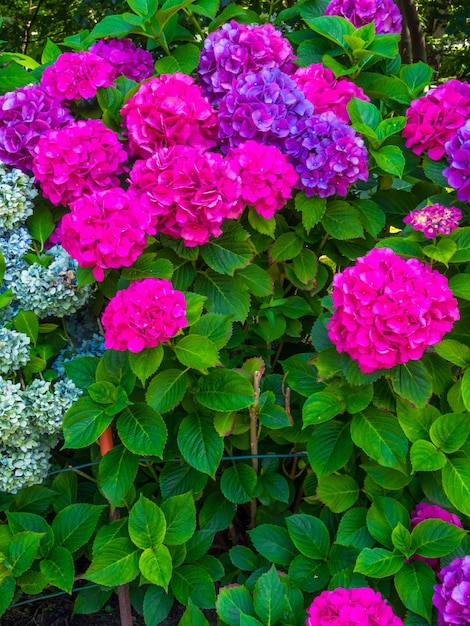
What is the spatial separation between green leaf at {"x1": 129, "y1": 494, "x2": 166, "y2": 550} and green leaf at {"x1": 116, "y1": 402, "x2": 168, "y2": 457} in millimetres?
173

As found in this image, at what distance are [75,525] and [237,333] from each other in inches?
30.0

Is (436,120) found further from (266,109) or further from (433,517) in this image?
(433,517)

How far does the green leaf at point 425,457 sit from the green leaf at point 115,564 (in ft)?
2.63

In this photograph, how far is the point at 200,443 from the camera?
6.35 feet

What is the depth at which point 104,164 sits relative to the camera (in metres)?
2.16

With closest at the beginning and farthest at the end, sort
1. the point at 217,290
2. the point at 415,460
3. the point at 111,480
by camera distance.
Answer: the point at 415,460
the point at 111,480
the point at 217,290

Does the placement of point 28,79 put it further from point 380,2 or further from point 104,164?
point 380,2

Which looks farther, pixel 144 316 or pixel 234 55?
pixel 234 55

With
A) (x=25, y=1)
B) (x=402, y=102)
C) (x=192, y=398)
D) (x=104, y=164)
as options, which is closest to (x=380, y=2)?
(x=402, y=102)

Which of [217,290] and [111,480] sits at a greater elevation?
[217,290]

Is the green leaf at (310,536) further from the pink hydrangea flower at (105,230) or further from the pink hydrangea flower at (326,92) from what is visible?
the pink hydrangea flower at (326,92)

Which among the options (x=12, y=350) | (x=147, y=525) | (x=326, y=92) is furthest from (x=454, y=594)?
(x=326, y=92)

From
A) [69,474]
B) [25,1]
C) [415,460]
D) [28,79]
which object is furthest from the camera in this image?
[25,1]

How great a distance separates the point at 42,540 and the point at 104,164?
3.75ft
